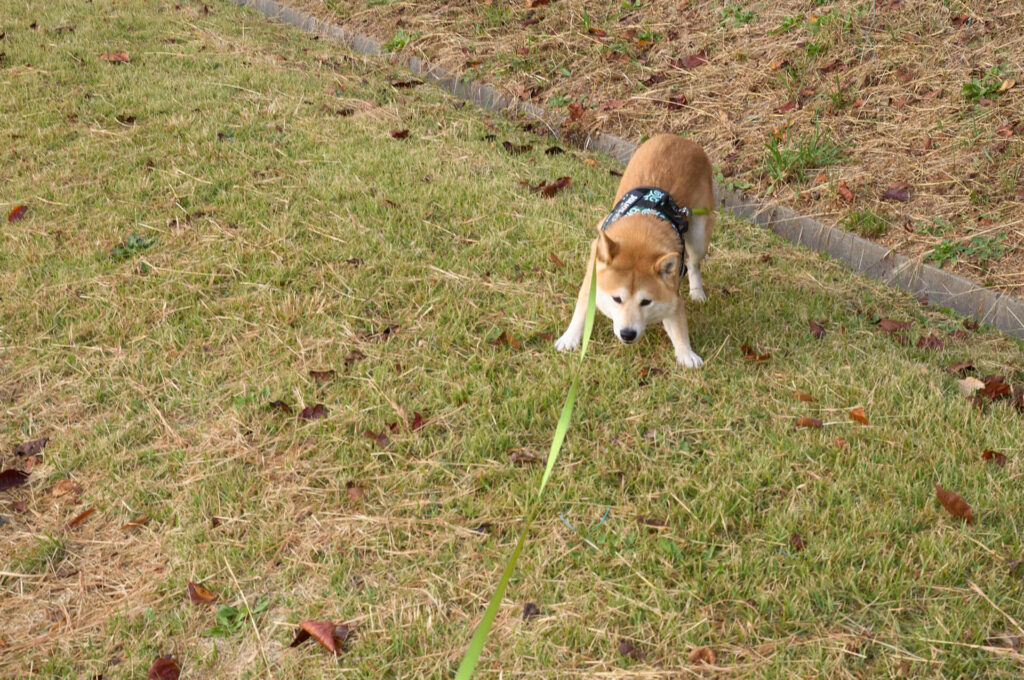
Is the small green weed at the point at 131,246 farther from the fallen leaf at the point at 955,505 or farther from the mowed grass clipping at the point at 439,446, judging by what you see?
the fallen leaf at the point at 955,505

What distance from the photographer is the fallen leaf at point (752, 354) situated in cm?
399

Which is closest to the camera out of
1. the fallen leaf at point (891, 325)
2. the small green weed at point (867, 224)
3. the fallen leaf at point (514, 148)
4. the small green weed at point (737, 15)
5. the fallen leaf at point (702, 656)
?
the fallen leaf at point (702, 656)

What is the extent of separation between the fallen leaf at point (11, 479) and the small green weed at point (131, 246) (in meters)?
1.81

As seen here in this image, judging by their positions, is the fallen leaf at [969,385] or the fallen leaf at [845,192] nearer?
the fallen leaf at [969,385]

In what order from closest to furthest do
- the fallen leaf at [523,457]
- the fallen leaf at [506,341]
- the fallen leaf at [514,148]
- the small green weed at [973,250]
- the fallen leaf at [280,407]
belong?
the fallen leaf at [523,457] → the fallen leaf at [280,407] → the fallen leaf at [506,341] → the small green weed at [973,250] → the fallen leaf at [514,148]

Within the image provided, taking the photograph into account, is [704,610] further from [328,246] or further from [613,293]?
[328,246]

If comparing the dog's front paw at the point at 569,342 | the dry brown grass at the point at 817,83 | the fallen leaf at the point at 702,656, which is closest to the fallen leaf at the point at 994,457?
the fallen leaf at the point at 702,656

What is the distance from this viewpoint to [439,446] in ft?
11.2

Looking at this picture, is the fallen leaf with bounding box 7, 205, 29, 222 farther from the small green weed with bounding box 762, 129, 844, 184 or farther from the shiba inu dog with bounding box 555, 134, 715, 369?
the small green weed with bounding box 762, 129, 844, 184

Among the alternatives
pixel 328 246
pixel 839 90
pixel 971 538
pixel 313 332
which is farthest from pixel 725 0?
pixel 971 538

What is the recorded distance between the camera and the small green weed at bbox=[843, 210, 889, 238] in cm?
507

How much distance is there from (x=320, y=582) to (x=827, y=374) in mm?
2451

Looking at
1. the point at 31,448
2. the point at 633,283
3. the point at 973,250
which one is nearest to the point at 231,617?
the point at 31,448

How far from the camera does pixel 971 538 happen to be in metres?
2.87
